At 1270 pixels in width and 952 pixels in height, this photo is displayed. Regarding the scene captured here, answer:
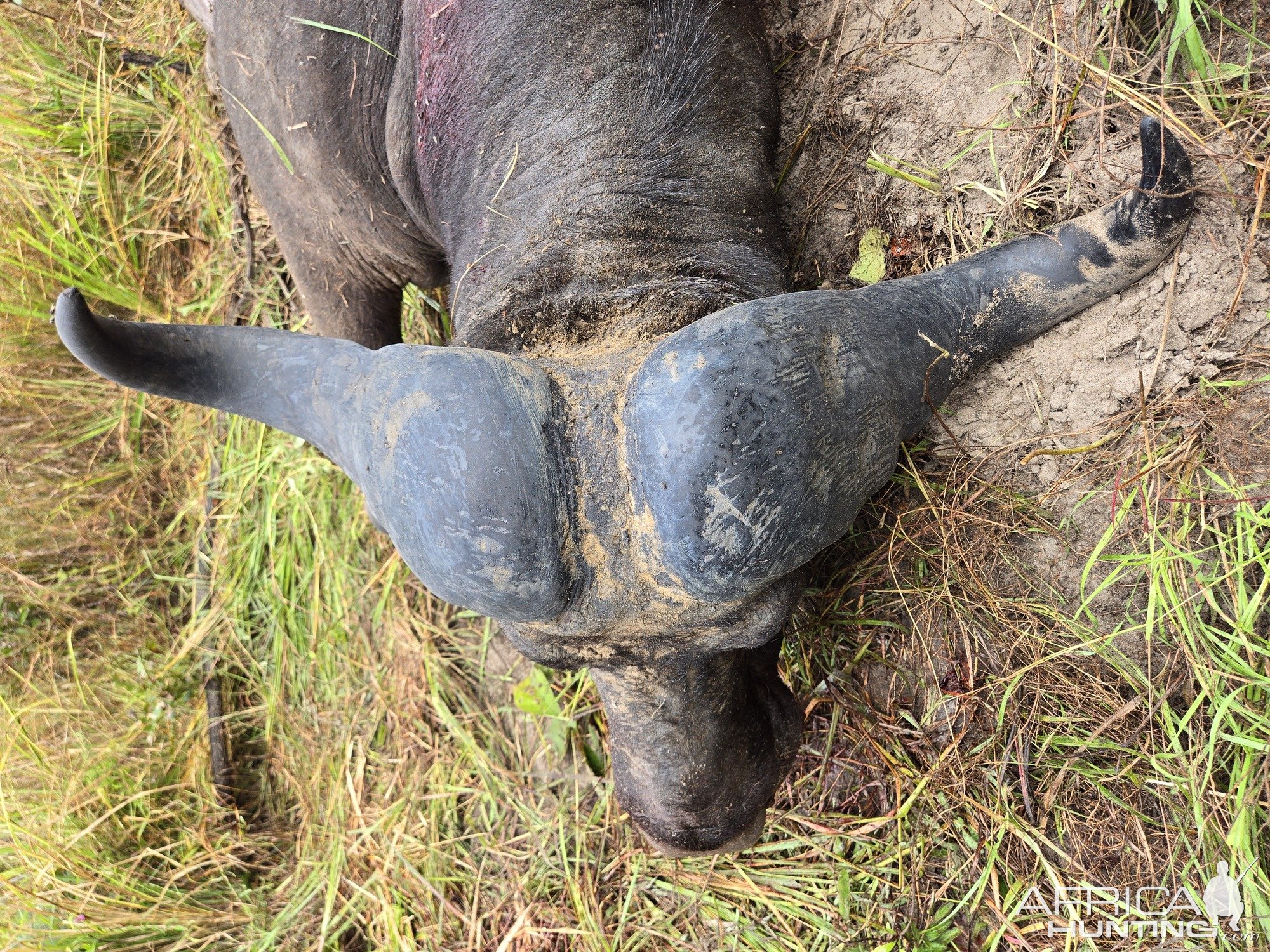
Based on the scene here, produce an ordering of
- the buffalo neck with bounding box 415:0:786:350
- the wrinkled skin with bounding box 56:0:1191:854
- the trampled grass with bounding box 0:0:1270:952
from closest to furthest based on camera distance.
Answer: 1. the wrinkled skin with bounding box 56:0:1191:854
2. the buffalo neck with bounding box 415:0:786:350
3. the trampled grass with bounding box 0:0:1270:952

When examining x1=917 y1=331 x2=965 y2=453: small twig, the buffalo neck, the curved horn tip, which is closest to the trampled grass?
x1=917 y1=331 x2=965 y2=453: small twig

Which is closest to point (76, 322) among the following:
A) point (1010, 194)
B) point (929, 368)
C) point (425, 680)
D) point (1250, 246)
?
point (929, 368)

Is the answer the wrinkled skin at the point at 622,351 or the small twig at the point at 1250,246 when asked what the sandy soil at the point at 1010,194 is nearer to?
the small twig at the point at 1250,246

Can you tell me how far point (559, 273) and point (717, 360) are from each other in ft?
1.59

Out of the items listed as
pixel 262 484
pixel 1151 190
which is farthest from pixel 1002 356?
pixel 262 484

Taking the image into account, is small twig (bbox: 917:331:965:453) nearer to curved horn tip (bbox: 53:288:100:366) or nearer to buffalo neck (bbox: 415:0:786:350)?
buffalo neck (bbox: 415:0:786:350)

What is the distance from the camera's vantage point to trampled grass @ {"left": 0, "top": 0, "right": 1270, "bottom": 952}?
72.2 inches

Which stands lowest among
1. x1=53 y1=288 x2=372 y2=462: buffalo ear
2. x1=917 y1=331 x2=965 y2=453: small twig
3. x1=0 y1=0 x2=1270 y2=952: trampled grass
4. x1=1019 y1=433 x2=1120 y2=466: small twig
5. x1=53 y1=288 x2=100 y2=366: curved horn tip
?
x1=0 y1=0 x2=1270 y2=952: trampled grass

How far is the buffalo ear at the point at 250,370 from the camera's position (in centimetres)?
158

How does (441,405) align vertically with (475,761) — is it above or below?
above

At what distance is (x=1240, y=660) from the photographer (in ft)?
5.75

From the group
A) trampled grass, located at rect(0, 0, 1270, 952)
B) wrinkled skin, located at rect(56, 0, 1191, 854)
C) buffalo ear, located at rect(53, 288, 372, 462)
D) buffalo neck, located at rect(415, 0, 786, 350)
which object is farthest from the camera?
trampled grass, located at rect(0, 0, 1270, 952)

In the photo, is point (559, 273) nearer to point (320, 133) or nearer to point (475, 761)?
point (320, 133)

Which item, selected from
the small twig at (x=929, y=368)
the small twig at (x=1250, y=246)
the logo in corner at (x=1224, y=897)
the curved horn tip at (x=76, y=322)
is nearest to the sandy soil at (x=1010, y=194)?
the small twig at (x=1250, y=246)
